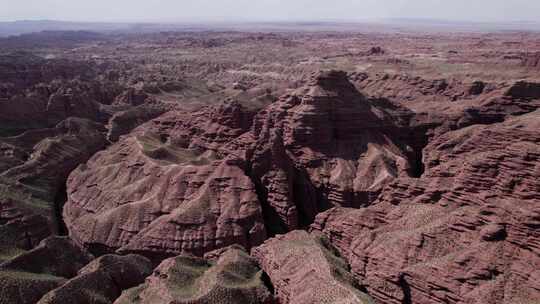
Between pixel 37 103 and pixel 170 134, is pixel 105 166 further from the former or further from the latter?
pixel 37 103

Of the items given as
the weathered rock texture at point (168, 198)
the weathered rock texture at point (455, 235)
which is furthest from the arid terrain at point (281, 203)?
the weathered rock texture at point (168, 198)

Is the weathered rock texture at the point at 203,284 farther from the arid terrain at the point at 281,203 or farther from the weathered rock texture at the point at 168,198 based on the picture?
the weathered rock texture at the point at 168,198

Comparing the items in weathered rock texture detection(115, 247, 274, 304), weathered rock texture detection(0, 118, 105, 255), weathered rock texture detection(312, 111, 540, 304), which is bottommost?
weathered rock texture detection(0, 118, 105, 255)

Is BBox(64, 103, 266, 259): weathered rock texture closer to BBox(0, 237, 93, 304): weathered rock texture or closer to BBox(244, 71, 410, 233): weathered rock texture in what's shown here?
BBox(244, 71, 410, 233): weathered rock texture

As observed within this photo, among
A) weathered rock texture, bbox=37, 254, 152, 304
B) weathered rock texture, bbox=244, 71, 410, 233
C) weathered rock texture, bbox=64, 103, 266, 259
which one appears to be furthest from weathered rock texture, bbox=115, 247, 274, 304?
weathered rock texture, bbox=244, 71, 410, 233

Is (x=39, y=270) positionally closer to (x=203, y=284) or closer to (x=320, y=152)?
(x=203, y=284)

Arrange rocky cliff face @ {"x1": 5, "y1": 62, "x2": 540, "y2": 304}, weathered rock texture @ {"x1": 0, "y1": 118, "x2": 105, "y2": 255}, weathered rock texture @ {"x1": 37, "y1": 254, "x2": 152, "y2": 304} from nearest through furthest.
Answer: rocky cliff face @ {"x1": 5, "y1": 62, "x2": 540, "y2": 304}
weathered rock texture @ {"x1": 37, "y1": 254, "x2": 152, "y2": 304}
weathered rock texture @ {"x1": 0, "y1": 118, "x2": 105, "y2": 255}
